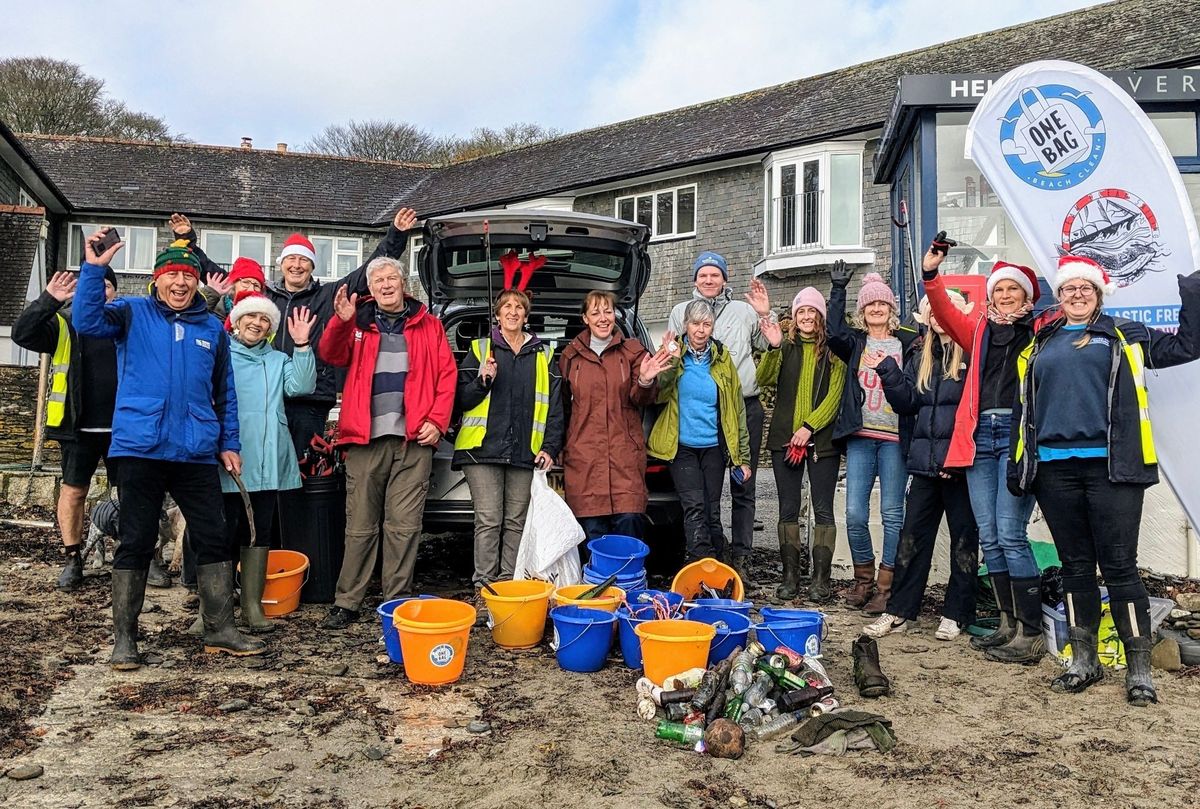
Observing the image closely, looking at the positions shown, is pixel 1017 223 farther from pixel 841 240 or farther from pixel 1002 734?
pixel 841 240

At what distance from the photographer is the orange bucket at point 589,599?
15.1 ft

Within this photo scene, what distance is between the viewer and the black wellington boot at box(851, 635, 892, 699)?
13.5ft

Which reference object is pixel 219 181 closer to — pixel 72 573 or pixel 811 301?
pixel 72 573

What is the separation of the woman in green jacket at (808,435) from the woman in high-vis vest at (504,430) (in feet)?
5.16

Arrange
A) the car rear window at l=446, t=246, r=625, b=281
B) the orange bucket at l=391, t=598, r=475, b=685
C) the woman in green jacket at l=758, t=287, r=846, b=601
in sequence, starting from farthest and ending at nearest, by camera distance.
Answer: the car rear window at l=446, t=246, r=625, b=281
the woman in green jacket at l=758, t=287, r=846, b=601
the orange bucket at l=391, t=598, r=475, b=685

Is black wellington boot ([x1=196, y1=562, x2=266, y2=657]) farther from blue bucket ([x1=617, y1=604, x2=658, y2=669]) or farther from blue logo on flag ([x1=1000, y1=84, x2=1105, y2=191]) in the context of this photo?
blue logo on flag ([x1=1000, y1=84, x2=1105, y2=191])

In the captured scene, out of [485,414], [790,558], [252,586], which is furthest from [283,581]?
[790,558]

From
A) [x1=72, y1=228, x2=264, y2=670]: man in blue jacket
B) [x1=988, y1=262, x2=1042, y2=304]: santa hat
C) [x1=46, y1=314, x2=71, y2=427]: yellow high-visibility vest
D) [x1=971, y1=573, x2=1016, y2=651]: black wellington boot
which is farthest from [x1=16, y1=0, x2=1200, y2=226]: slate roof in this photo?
[x1=46, y1=314, x2=71, y2=427]: yellow high-visibility vest

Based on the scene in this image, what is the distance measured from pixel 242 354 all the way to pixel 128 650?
1665 millimetres

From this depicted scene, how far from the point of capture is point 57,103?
3656 cm

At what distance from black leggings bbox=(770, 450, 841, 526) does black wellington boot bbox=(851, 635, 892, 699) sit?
168 cm

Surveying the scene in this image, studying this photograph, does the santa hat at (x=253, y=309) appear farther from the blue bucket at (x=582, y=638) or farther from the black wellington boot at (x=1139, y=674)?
the black wellington boot at (x=1139, y=674)

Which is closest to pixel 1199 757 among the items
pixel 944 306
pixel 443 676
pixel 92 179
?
pixel 944 306

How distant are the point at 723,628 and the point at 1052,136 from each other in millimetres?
3711
